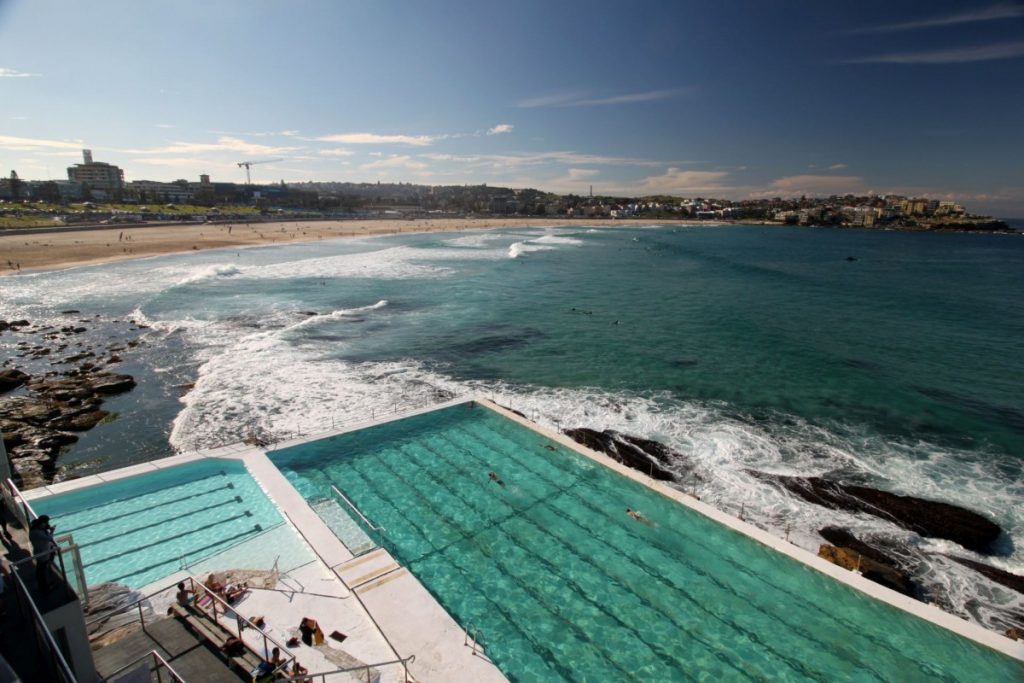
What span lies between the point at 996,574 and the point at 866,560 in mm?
3503

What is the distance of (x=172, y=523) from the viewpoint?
1117 cm

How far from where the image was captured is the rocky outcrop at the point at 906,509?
1264 cm

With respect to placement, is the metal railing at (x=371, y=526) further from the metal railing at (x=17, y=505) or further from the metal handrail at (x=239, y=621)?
the metal railing at (x=17, y=505)

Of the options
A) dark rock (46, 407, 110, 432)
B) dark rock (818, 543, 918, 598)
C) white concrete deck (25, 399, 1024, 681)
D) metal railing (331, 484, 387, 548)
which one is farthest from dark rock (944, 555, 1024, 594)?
dark rock (46, 407, 110, 432)

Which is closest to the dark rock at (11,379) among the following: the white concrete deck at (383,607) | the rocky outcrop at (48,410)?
the rocky outcrop at (48,410)

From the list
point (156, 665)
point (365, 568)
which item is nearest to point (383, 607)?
point (365, 568)

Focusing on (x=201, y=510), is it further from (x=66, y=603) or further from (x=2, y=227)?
(x=2, y=227)

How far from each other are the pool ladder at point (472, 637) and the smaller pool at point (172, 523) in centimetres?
359

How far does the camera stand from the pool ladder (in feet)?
25.8

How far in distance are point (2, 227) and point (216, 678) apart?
99.1 metres

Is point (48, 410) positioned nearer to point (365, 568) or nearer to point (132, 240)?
point (365, 568)

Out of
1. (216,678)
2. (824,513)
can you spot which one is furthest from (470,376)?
(216,678)

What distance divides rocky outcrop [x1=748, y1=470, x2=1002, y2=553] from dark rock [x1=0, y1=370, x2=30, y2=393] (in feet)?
97.1

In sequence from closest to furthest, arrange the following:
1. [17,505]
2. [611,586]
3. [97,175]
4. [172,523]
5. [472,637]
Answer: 1. [17,505]
2. [472,637]
3. [611,586]
4. [172,523]
5. [97,175]
